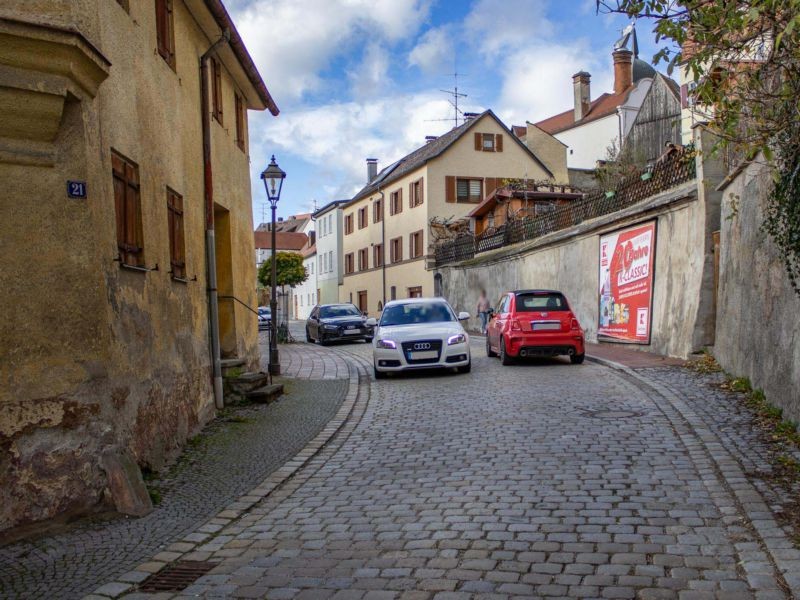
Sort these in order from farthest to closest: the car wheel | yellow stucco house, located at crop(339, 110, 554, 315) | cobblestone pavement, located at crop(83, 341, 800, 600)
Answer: yellow stucco house, located at crop(339, 110, 554, 315)
the car wheel
cobblestone pavement, located at crop(83, 341, 800, 600)

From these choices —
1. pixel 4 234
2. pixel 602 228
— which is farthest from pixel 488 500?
pixel 602 228

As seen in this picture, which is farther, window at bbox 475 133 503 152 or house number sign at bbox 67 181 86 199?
window at bbox 475 133 503 152

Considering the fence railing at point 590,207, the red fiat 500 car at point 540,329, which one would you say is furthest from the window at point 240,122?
the fence railing at point 590,207

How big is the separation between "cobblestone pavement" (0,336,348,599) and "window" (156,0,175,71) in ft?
15.6

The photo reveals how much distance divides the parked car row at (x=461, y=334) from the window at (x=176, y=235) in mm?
6075

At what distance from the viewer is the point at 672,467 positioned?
734 cm

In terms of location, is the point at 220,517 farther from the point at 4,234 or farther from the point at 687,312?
the point at 687,312

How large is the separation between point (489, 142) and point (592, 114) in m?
18.6

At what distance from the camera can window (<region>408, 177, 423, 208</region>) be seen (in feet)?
157

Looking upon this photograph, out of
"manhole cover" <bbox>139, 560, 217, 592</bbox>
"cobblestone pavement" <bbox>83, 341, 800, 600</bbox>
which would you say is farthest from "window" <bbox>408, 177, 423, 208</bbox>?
"manhole cover" <bbox>139, 560, 217, 592</bbox>

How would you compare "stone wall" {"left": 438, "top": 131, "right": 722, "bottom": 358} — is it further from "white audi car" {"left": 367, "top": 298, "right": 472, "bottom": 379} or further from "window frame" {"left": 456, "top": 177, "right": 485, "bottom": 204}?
"window frame" {"left": 456, "top": 177, "right": 485, "bottom": 204}

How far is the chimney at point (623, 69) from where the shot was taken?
207 feet

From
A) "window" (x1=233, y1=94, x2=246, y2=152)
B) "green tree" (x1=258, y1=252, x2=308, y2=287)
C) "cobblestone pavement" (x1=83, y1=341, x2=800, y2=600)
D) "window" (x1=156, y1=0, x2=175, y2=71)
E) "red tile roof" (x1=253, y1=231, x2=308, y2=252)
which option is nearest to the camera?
"cobblestone pavement" (x1=83, y1=341, x2=800, y2=600)

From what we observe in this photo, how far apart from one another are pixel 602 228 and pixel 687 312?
5682mm
